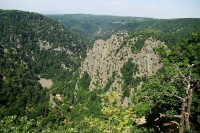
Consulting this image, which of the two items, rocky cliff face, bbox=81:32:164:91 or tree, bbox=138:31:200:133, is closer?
tree, bbox=138:31:200:133

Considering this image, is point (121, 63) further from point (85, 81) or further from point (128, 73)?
point (85, 81)

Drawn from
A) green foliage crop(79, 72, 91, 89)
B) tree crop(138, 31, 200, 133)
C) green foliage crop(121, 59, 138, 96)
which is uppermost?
tree crop(138, 31, 200, 133)

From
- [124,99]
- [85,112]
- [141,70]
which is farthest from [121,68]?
[85,112]

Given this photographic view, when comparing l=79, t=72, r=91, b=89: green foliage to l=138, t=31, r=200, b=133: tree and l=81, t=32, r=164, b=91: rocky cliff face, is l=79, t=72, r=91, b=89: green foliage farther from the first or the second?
l=138, t=31, r=200, b=133: tree

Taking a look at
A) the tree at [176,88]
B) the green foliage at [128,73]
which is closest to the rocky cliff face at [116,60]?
the green foliage at [128,73]

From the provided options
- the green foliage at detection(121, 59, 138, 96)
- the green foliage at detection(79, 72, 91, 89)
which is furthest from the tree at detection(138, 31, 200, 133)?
the green foliage at detection(79, 72, 91, 89)

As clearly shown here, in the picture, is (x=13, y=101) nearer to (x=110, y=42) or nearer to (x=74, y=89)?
(x=74, y=89)

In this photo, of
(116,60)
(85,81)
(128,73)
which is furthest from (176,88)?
(85,81)

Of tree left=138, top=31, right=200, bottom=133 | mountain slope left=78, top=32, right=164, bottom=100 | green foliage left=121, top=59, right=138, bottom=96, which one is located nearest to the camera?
tree left=138, top=31, right=200, bottom=133
